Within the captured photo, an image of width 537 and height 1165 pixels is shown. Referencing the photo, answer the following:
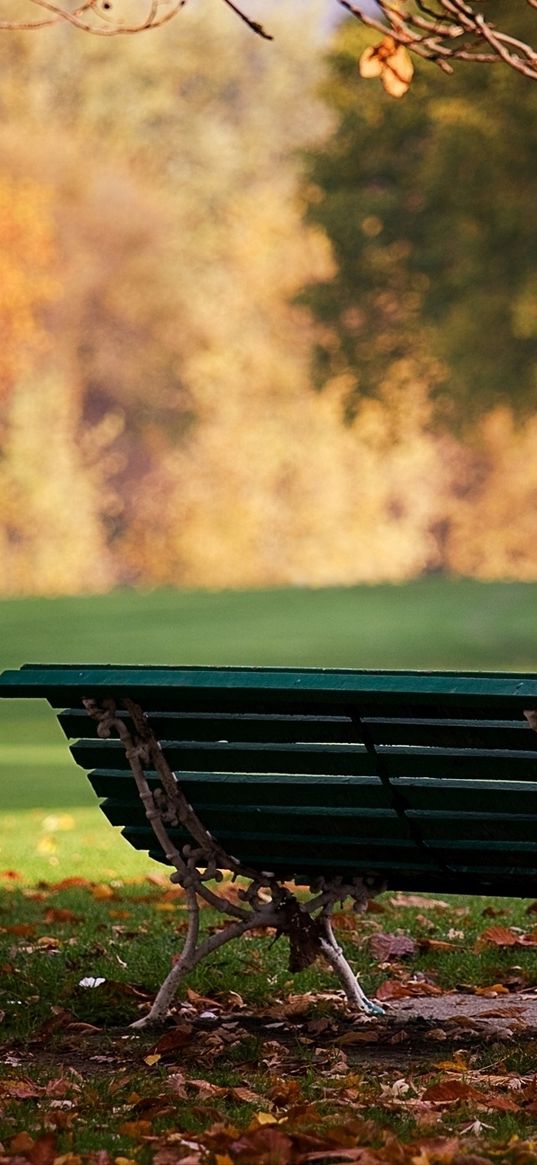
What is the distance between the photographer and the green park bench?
154 inches

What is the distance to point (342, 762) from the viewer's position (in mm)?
4125

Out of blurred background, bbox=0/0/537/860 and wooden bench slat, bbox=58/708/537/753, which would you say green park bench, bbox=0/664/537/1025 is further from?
blurred background, bbox=0/0/537/860

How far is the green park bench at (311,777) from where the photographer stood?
3.91 metres

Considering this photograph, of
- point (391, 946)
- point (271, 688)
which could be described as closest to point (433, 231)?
point (391, 946)

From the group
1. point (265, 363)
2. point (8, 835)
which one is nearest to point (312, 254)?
point (265, 363)

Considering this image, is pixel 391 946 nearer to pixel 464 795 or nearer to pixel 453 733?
pixel 464 795

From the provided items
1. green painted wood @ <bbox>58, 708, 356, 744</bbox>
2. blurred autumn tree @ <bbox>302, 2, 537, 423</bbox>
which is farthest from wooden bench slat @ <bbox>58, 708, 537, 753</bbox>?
blurred autumn tree @ <bbox>302, 2, 537, 423</bbox>

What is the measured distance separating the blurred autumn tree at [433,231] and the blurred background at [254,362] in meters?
0.06

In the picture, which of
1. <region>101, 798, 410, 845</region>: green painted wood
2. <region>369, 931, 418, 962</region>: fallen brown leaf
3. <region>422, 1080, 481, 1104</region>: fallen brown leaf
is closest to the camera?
<region>422, 1080, 481, 1104</region>: fallen brown leaf

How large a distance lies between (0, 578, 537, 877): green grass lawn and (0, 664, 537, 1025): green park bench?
49.0 feet

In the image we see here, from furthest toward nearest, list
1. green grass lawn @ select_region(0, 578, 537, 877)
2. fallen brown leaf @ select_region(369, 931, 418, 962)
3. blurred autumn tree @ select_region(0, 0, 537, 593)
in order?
blurred autumn tree @ select_region(0, 0, 537, 593) < green grass lawn @ select_region(0, 578, 537, 877) < fallen brown leaf @ select_region(369, 931, 418, 962)

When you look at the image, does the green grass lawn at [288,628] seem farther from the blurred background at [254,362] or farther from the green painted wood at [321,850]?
the green painted wood at [321,850]

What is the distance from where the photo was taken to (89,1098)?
3.68 meters

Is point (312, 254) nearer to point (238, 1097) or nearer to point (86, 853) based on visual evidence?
point (86, 853)
